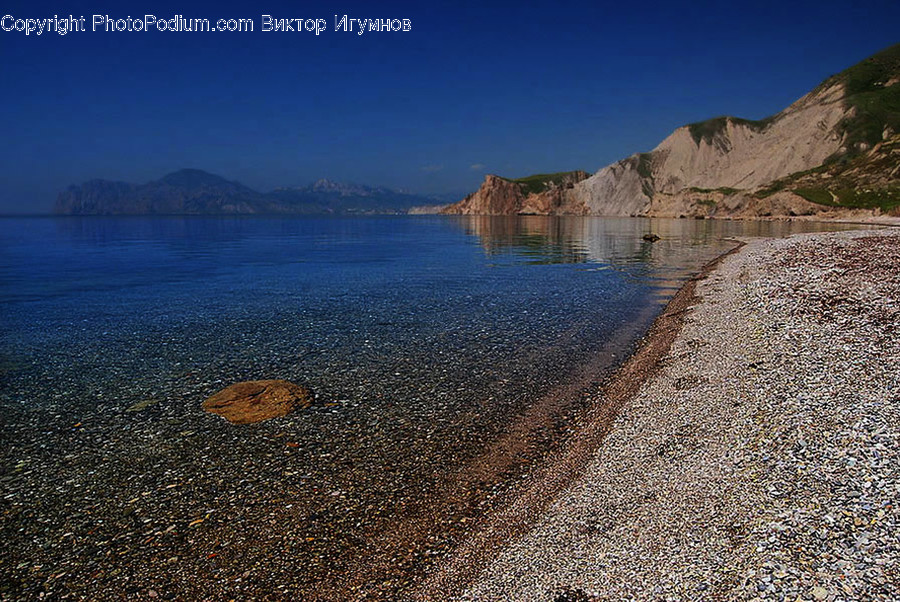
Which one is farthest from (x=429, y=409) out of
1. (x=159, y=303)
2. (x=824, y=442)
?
(x=159, y=303)

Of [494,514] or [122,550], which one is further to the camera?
[494,514]

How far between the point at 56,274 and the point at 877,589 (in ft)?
180

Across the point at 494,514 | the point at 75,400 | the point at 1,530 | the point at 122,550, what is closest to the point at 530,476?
the point at 494,514

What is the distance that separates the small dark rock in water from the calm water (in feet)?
1.51

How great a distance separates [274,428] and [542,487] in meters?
7.17

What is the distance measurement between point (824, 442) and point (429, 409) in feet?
30.2

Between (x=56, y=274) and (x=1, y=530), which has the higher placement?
(x=56, y=274)

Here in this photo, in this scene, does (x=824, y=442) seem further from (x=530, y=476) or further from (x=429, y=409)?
(x=429, y=409)

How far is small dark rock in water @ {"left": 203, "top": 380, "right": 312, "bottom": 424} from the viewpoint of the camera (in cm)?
1378

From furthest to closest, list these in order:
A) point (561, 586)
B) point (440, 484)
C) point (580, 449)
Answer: point (580, 449), point (440, 484), point (561, 586)

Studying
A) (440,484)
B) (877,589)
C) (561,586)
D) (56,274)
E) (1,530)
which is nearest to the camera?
(877,589)

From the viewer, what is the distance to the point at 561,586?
7.06m

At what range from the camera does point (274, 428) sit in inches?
514

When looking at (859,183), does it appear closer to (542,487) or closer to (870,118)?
(870,118)
